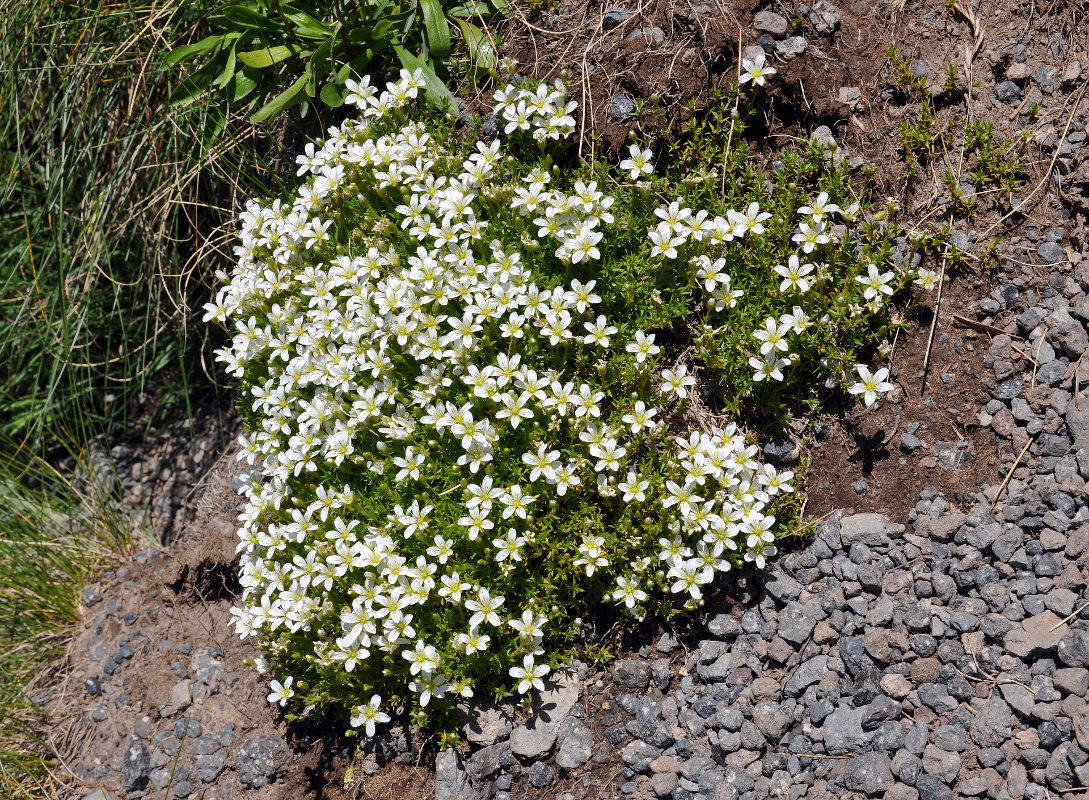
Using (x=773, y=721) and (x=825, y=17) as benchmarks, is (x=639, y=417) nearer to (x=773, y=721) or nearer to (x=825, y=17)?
(x=773, y=721)

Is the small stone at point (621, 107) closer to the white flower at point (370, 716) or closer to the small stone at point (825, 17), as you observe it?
the small stone at point (825, 17)

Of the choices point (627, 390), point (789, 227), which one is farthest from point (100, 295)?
point (789, 227)

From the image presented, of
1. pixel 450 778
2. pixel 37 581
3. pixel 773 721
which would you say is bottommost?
pixel 37 581

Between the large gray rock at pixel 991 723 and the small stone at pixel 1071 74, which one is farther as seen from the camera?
the small stone at pixel 1071 74

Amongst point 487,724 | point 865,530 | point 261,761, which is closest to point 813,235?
point 865,530

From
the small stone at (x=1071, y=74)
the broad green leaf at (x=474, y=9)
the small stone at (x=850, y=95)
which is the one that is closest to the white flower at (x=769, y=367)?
the small stone at (x=850, y=95)

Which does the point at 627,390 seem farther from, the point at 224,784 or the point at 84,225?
the point at 84,225
